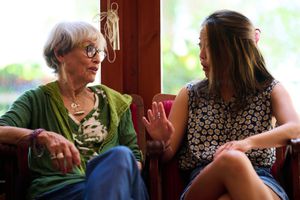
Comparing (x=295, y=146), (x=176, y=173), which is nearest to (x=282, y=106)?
(x=295, y=146)

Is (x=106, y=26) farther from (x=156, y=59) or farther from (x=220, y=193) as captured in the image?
(x=220, y=193)

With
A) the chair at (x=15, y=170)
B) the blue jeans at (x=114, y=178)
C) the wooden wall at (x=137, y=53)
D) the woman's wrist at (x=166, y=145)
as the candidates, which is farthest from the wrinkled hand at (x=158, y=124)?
the wooden wall at (x=137, y=53)

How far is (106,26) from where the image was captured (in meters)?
2.43

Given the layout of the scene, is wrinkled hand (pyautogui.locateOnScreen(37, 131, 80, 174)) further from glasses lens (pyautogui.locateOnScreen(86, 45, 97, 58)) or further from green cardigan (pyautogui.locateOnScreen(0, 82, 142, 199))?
glasses lens (pyautogui.locateOnScreen(86, 45, 97, 58))

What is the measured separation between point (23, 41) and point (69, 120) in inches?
29.4

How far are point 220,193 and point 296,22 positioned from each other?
48.0 inches

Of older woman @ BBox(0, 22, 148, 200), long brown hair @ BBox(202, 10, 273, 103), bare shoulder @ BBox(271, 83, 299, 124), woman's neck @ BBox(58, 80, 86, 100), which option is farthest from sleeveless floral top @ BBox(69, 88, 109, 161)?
bare shoulder @ BBox(271, 83, 299, 124)

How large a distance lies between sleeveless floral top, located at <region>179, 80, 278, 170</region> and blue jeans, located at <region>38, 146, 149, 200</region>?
1.20ft

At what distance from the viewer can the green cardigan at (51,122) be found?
68.8 inches

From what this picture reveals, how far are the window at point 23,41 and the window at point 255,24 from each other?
1.40 feet

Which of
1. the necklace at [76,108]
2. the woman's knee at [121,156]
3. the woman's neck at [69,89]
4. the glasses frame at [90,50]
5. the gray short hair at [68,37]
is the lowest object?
the woman's knee at [121,156]

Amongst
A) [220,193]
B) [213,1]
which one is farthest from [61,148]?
[213,1]

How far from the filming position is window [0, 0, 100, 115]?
2.42 metres

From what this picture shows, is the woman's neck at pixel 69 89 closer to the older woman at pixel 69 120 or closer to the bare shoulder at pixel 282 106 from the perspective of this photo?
the older woman at pixel 69 120
